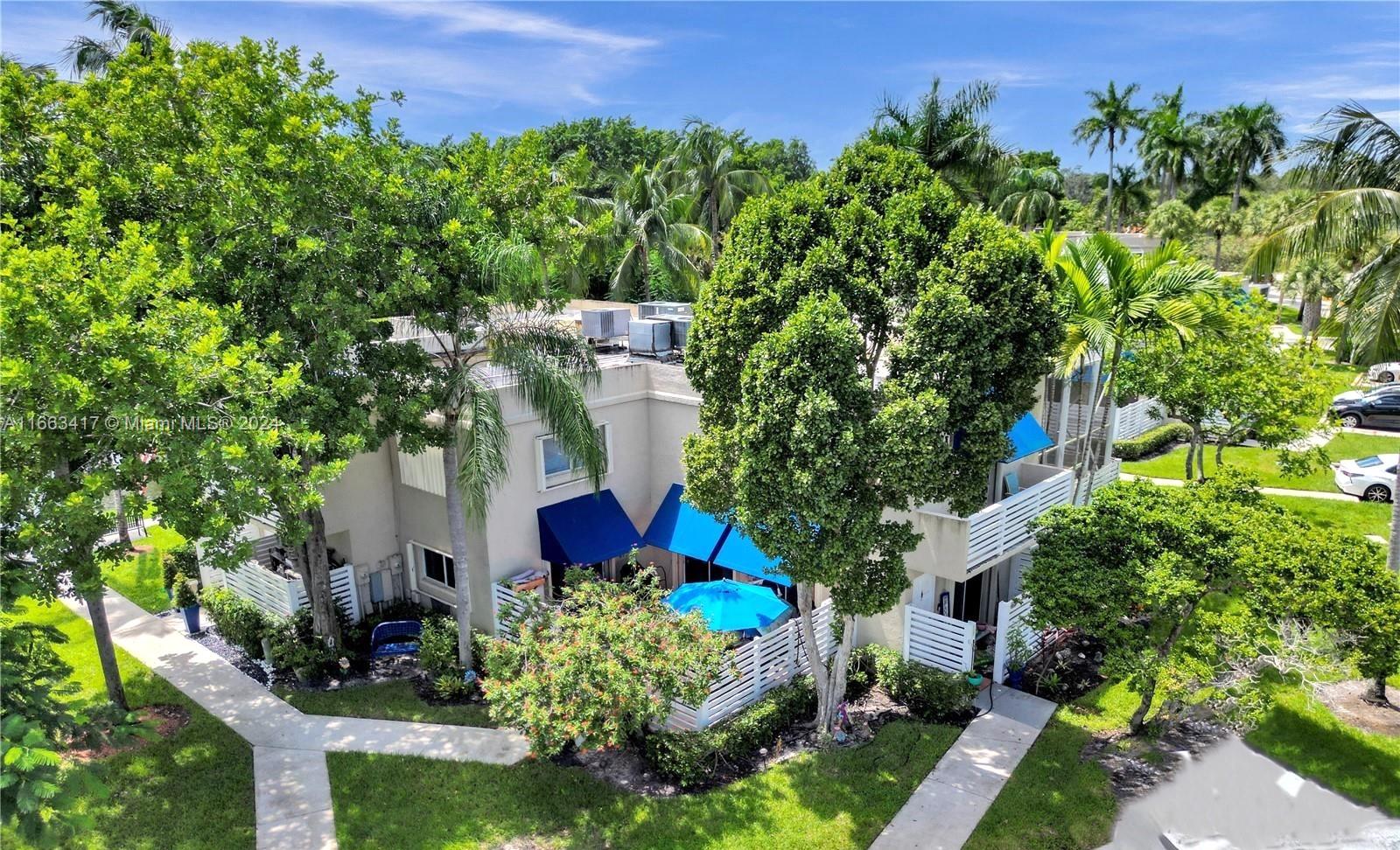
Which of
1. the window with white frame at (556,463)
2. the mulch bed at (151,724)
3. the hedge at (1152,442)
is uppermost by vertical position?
the window with white frame at (556,463)

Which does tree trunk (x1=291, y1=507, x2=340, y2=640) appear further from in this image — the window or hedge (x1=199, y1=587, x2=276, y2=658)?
the window

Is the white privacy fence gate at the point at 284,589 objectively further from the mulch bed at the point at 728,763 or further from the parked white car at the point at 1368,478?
the parked white car at the point at 1368,478

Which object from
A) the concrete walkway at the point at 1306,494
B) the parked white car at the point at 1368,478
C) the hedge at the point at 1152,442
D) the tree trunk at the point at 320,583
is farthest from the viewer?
the hedge at the point at 1152,442

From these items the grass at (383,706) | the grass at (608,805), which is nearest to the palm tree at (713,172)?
the grass at (383,706)

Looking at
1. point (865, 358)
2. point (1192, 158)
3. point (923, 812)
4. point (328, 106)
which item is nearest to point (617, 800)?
point (923, 812)

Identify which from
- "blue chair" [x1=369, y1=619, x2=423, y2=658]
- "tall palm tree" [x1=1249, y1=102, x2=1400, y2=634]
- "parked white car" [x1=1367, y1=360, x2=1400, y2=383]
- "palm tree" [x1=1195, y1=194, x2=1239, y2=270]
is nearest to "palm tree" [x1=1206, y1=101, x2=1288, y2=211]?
"palm tree" [x1=1195, y1=194, x2=1239, y2=270]

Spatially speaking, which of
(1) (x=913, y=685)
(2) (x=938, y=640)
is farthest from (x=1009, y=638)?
(1) (x=913, y=685)
